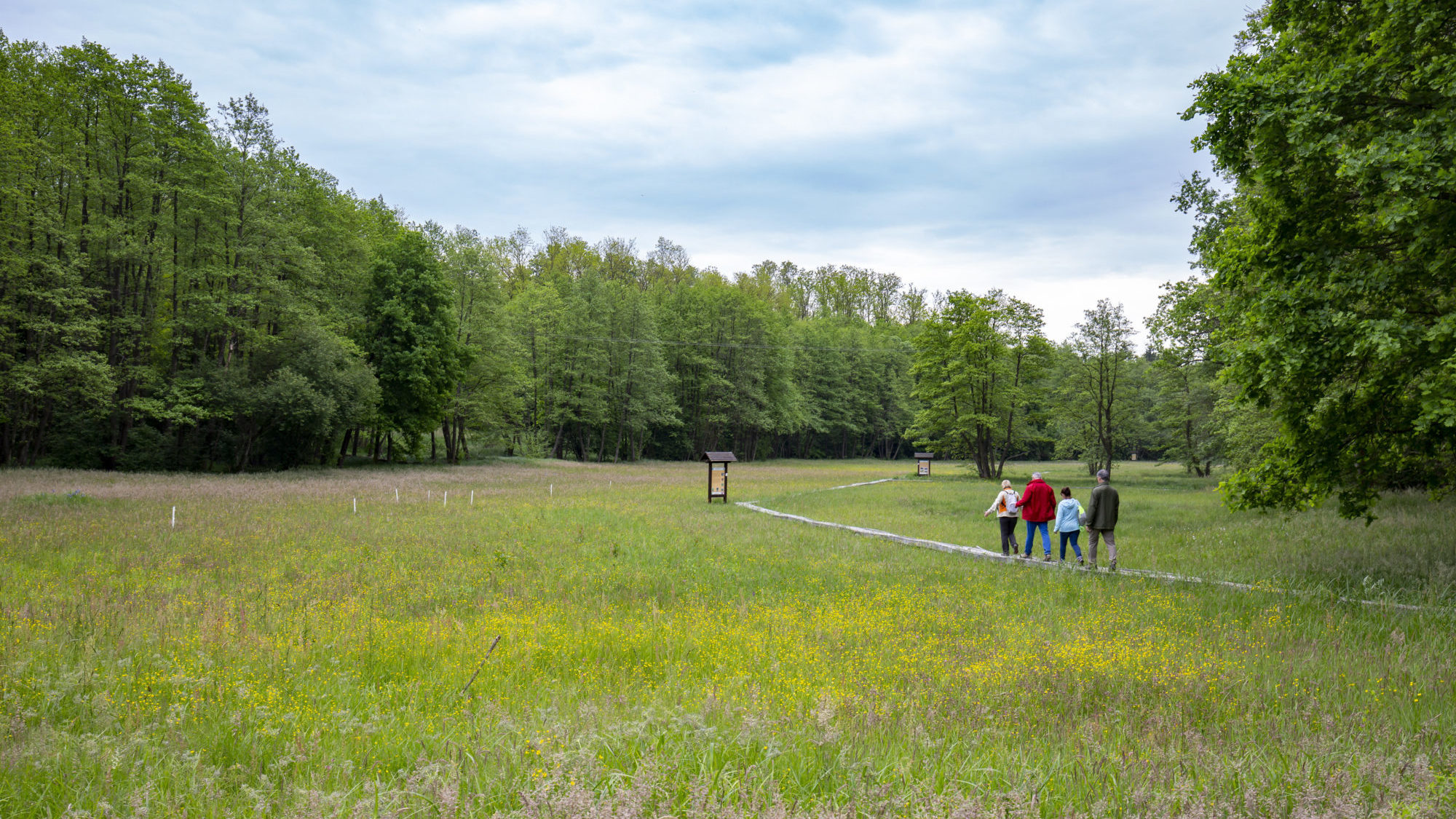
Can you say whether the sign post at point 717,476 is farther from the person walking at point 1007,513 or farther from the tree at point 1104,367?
the tree at point 1104,367

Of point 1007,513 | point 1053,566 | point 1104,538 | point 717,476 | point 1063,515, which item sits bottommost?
point 1053,566

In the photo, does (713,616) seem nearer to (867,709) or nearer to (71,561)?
(867,709)

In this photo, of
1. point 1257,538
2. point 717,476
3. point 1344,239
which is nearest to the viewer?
point 1344,239

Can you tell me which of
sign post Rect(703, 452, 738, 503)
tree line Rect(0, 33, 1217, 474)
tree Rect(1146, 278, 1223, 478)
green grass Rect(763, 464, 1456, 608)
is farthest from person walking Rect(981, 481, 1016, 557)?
tree line Rect(0, 33, 1217, 474)

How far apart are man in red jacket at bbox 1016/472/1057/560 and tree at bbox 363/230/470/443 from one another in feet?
122

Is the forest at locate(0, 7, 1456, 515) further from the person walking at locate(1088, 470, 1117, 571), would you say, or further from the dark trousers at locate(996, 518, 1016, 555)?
the dark trousers at locate(996, 518, 1016, 555)

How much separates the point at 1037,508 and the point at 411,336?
40.3 m

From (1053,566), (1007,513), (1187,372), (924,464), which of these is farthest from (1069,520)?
(924,464)

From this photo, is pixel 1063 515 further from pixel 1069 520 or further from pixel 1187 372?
pixel 1187 372

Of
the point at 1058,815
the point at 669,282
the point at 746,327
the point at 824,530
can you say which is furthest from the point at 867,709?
the point at 669,282

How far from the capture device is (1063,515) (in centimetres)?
1509

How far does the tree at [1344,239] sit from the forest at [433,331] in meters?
0.06

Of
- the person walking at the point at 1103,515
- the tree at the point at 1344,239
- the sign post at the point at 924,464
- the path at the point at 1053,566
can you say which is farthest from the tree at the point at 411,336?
the tree at the point at 1344,239

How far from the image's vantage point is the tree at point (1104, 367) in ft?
154
